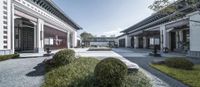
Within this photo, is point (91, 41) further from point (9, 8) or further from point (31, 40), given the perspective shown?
point (9, 8)

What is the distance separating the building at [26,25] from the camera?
1766 centimetres

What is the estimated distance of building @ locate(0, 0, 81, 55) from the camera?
17.7 meters

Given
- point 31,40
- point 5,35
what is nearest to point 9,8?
point 5,35

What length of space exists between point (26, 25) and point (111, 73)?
2318 cm

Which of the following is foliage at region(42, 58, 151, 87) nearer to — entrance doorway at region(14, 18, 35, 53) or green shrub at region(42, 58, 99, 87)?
green shrub at region(42, 58, 99, 87)

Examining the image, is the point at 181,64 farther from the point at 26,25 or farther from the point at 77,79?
the point at 26,25

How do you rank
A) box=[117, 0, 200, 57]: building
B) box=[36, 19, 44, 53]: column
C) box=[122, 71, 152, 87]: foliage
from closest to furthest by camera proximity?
box=[122, 71, 152, 87]: foliage, box=[117, 0, 200, 57]: building, box=[36, 19, 44, 53]: column

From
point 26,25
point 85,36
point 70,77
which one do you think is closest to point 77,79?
point 70,77

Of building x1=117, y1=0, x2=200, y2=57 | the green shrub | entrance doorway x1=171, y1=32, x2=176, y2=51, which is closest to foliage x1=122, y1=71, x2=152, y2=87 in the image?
the green shrub

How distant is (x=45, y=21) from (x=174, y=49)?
19.9 metres

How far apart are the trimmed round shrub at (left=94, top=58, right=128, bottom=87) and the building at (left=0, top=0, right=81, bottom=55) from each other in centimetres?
1342

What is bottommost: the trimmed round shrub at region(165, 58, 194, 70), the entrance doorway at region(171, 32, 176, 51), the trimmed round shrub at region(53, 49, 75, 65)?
the trimmed round shrub at region(165, 58, 194, 70)

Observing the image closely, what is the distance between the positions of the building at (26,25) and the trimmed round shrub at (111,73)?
13.4 metres

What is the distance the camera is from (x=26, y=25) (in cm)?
2677
